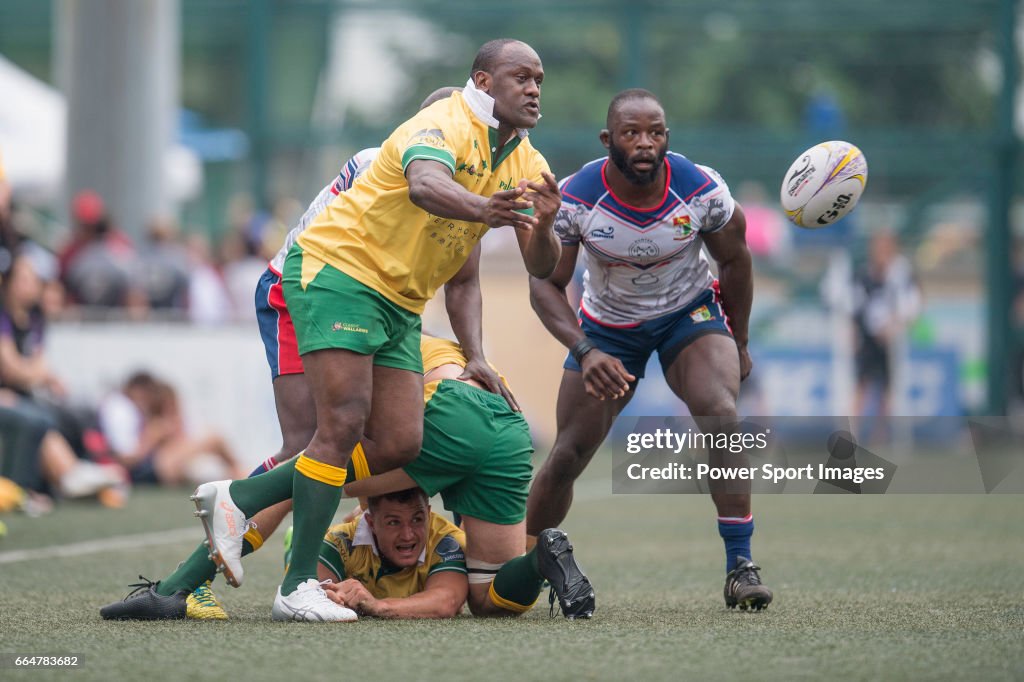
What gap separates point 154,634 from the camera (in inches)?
202

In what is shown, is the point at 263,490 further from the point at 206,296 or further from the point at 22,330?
the point at 206,296

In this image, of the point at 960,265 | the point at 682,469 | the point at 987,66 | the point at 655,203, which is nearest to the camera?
the point at 655,203

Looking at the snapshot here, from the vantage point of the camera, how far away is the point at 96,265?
13.8 m

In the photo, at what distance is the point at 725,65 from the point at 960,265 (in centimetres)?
438

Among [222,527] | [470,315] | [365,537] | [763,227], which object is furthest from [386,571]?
[763,227]

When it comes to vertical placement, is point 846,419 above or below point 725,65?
below

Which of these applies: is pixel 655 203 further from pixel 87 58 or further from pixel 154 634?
pixel 87 58

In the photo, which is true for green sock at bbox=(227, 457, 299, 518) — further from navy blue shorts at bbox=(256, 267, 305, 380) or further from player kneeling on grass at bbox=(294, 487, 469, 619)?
navy blue shorts at bbox=(256, 267, 305, 380)

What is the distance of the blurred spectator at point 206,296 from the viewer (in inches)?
560

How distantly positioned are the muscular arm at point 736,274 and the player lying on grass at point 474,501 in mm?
1310

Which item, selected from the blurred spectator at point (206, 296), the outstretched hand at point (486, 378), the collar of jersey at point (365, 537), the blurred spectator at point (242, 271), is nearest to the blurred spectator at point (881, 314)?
the blurred spectator at point (242, 271)

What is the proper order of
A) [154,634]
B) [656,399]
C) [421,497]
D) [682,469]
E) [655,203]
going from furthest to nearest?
[656,399] → [682,469] → [655,203] → [421,497] → [154,634]

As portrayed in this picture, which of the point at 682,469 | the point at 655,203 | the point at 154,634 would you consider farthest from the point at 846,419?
the point at 154,634

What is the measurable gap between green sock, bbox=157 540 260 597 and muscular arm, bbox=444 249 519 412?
1263mm
